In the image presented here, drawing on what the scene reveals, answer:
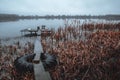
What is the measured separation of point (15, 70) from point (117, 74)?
4825 millimetres

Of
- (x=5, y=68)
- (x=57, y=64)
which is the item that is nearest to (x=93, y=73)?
(x=57, y=64)

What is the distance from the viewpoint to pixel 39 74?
6770mm

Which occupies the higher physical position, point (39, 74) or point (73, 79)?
point (39, 74)

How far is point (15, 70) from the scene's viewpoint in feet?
29.2

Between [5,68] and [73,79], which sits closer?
[73,79]

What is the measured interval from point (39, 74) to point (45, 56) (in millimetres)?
2794

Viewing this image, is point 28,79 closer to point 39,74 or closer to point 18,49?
point 39,74

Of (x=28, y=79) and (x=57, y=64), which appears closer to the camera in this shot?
(x=28, y=79)

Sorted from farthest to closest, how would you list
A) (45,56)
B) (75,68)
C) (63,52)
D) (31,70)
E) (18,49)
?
(18,49), (63,52), (45,56), (75,68), (31,70)

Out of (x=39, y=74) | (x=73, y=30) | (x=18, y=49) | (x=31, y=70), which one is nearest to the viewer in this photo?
(x=39, y=74)

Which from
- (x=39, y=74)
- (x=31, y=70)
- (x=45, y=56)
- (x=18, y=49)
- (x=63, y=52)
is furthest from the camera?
(x=18, y=49)

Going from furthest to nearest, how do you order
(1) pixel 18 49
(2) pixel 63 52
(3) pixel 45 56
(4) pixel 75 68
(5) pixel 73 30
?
(5) pixel 73 30 < (1) pixel 18 49 < (2) pixel 63 52 < (3) pixel 45 56 < (4) pixel 75 68

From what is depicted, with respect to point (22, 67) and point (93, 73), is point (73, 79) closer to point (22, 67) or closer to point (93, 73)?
point (93, 73)

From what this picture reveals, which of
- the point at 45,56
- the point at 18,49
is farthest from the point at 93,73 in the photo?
the point at 18,49
